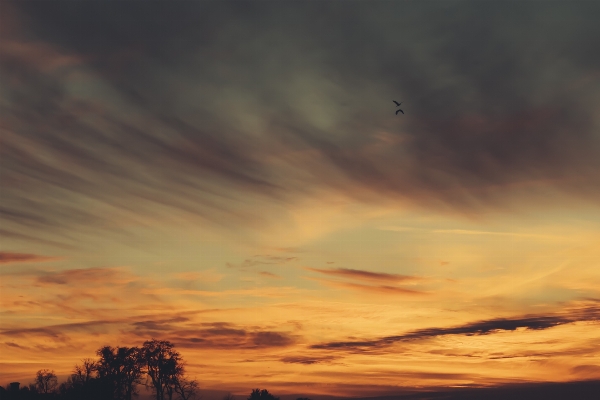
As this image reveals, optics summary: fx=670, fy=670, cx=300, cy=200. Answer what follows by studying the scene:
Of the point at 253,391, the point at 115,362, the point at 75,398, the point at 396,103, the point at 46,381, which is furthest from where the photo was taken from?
the point at 253,391

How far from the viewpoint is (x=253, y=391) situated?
149m

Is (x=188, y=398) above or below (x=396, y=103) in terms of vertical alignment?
below

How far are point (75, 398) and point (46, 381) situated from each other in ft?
87.4

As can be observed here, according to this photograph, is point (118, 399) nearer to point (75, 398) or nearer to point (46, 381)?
point (75, 398)

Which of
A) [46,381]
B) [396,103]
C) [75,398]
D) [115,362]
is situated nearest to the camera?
[396,103]

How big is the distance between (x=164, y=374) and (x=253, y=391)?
37.9m

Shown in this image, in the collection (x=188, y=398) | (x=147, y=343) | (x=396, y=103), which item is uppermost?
(x=396, y=103)

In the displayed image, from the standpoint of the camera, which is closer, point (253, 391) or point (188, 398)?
point (188, 398)

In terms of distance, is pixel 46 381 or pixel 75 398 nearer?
pixel 75 398

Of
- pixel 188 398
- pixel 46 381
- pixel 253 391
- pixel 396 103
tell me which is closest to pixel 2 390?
pixel 46 381

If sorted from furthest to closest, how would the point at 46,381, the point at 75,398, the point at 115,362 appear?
the point at 46,381
the point at 115,362
the point at 75,398

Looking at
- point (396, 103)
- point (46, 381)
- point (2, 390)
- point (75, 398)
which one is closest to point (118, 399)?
point (75, 398)

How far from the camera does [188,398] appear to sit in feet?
369

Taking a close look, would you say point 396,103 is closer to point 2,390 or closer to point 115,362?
point 115,362
